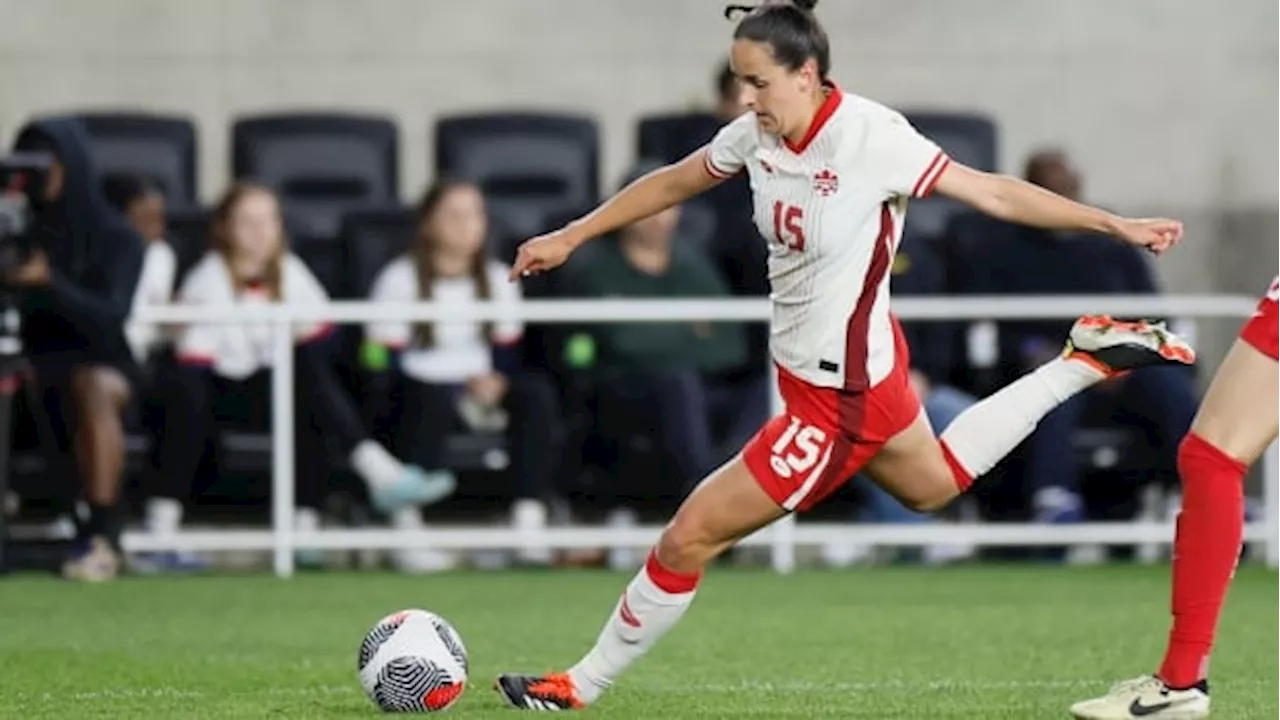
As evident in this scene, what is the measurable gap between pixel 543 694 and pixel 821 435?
94 centimetres

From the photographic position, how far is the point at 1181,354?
7.95 m

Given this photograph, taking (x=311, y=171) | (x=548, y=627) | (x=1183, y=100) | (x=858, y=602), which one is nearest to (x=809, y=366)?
(x=548, y=627)

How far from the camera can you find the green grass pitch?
818 centimetres

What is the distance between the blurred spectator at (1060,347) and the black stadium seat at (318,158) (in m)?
3.29

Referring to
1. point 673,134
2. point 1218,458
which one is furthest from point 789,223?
point 673,134

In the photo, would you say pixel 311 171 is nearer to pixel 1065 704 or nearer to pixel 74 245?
pixel 74 245

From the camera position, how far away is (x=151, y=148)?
15.5 meters

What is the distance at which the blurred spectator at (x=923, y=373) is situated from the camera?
45.9ft

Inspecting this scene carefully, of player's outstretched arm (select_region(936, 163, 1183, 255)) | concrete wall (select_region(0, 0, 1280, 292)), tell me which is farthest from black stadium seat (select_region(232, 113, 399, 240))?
player's outstretched arm (select_region(936, 163, 1183, 255))

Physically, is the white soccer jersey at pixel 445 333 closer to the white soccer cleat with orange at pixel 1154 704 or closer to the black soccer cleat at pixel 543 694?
the black soccer cleat at pixel 543 694

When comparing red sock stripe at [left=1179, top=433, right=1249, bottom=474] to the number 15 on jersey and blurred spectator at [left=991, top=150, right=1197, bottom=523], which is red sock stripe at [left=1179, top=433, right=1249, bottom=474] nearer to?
the number 15 on jersey

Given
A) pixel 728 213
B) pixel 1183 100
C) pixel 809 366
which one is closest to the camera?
Result: pixel 809 366

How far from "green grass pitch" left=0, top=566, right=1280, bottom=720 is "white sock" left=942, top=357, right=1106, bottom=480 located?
2.08 ft

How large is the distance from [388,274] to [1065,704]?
20.9 ft
